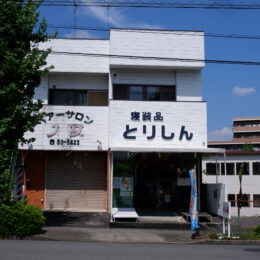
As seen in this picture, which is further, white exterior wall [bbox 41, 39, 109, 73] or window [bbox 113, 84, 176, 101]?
window [bbox 113, 84, 176, 101]

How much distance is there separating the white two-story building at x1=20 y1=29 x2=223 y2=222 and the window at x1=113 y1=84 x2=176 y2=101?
0.16ft

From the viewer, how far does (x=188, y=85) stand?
19234 mm

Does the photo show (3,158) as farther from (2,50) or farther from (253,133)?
(253,133)

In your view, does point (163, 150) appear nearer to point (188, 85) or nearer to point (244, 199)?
point (188, 85)

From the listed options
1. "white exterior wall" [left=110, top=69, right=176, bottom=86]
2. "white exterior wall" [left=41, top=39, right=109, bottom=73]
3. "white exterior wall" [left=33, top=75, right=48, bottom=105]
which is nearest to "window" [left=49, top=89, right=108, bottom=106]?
"white exterior wall" [left=33, top=75, right=48, bottom=105]

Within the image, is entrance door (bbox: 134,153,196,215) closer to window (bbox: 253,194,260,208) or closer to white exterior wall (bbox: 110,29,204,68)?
white exterior wall (bbox: 110,29,204,68)

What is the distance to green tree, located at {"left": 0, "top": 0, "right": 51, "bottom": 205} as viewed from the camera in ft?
44.0

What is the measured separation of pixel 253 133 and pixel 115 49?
81.0 metres

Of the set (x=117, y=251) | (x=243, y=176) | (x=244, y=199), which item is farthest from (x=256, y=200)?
(x=117, y=251)

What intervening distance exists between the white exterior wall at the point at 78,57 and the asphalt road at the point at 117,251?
361 inches

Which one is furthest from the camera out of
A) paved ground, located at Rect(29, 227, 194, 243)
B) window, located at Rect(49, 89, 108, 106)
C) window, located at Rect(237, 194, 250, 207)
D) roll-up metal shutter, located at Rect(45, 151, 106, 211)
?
window, located at Rect(237, 194, 250, 207)

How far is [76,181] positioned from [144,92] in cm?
531

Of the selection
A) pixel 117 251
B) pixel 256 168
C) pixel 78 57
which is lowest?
pixel 117 251

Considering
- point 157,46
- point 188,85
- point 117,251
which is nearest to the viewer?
point 117,251
